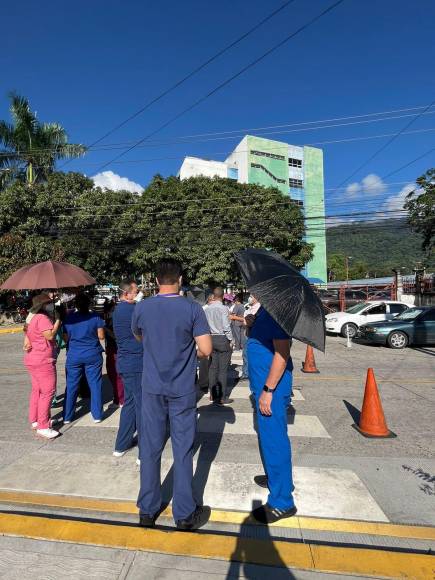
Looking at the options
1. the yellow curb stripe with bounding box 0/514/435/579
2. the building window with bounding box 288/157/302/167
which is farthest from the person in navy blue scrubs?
the building window with bounding box 288/157/302/167

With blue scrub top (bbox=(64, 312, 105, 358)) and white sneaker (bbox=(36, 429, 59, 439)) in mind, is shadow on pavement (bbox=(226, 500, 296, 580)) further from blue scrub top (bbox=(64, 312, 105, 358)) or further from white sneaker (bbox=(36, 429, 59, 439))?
blue scrub top (bbox=(64, 312, 105, 358))

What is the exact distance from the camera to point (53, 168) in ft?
81.2

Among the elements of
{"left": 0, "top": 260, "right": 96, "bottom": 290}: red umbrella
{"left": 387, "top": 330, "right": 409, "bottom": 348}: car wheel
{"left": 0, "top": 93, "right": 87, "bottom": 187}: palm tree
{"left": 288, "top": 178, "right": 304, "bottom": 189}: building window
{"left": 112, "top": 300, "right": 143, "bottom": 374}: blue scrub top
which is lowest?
{"left": 387, "top": 330, "right": 409, "bottom": 348}: car wheel

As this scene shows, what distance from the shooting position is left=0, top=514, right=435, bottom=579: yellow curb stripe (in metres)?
2.51

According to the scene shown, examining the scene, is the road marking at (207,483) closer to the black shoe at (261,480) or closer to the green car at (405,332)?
the black shoe at (261,480)

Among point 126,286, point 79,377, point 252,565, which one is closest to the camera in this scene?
point 252,565

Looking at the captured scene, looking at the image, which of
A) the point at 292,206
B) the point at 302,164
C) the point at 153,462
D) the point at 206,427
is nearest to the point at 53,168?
the point at 292,206

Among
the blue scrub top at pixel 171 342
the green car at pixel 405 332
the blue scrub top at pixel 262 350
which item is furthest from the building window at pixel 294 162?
the blue scrub top at pixel 171 342

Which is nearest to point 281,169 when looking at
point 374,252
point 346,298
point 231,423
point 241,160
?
point 241,160

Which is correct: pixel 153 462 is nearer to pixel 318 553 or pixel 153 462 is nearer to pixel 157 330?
pixel 157 330

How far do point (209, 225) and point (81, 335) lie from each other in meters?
24.1

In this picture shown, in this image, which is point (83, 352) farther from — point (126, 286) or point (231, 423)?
point (231, 423)

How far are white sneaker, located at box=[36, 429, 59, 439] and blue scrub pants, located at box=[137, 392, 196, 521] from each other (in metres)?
2.24

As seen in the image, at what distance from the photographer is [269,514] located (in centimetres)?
300
